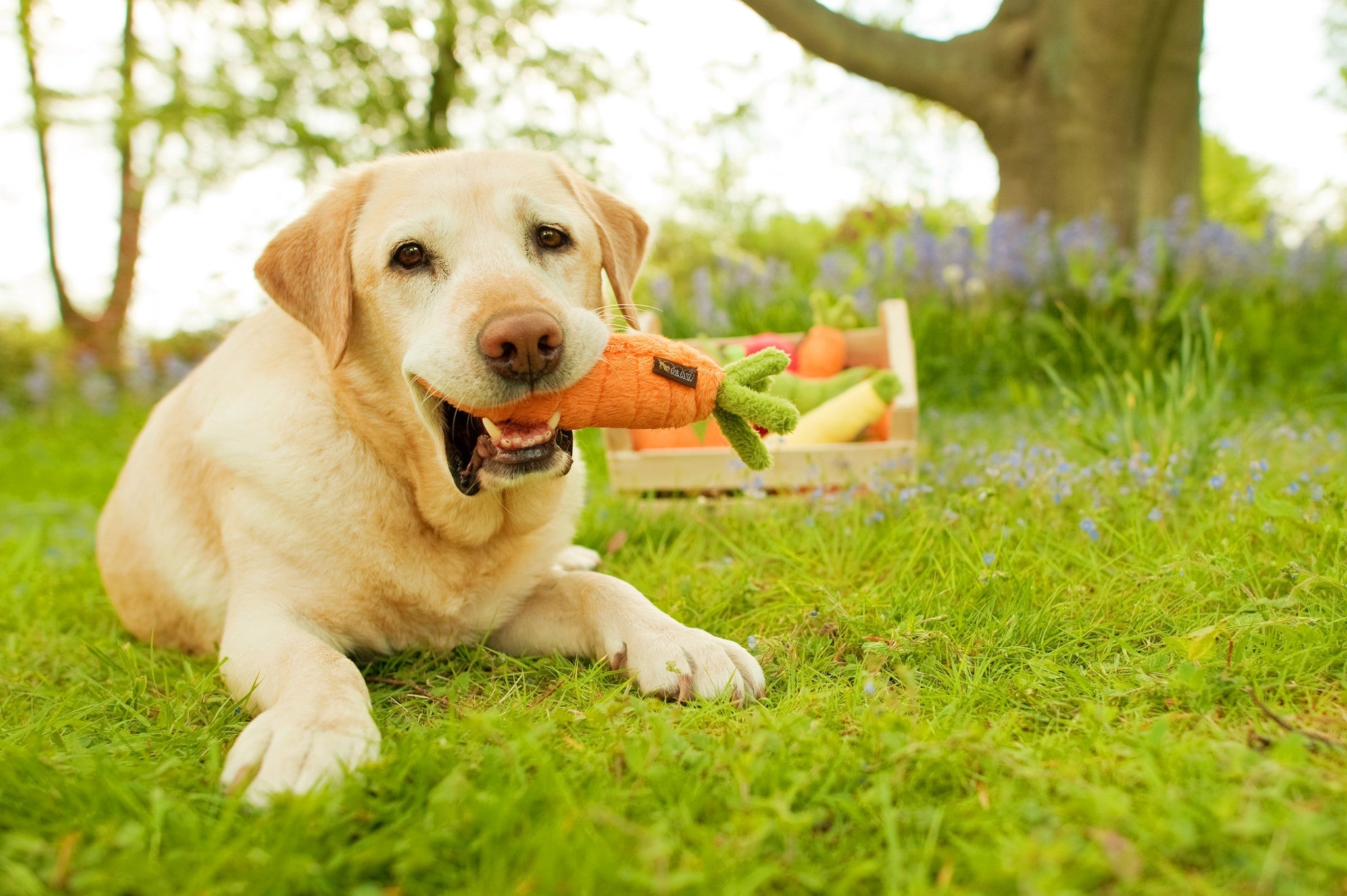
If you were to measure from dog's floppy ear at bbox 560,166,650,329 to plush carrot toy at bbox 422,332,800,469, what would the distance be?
12.7 inches

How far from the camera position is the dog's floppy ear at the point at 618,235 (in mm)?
2645

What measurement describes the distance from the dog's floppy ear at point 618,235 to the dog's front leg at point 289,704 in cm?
129

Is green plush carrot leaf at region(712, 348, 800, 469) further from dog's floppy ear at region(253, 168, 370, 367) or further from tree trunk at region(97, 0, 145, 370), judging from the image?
tree trunk at region(97, 0, 145, 370)

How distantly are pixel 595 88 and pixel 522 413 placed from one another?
8622 millimetres

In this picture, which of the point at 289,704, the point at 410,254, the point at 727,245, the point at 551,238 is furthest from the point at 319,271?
the point at 727,245

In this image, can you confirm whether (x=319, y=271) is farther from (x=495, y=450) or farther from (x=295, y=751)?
(x=295, y=751)

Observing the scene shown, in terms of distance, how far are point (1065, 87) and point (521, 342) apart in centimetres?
657

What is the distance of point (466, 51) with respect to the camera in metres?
9.55

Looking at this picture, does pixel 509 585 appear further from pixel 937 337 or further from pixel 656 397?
pixel 937 337

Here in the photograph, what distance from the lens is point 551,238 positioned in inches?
95.6

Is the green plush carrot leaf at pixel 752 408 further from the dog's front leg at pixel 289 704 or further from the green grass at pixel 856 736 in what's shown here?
the dog's front leg at pixel 289 704

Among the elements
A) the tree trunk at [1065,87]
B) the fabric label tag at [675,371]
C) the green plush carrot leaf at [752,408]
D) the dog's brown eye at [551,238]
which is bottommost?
the green plush carrot leaf at [752,408]

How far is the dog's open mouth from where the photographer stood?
2.15m

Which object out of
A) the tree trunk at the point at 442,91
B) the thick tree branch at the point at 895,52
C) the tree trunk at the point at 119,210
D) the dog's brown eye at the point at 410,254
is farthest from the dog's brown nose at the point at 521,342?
the tree trunk at the point at 119,210
